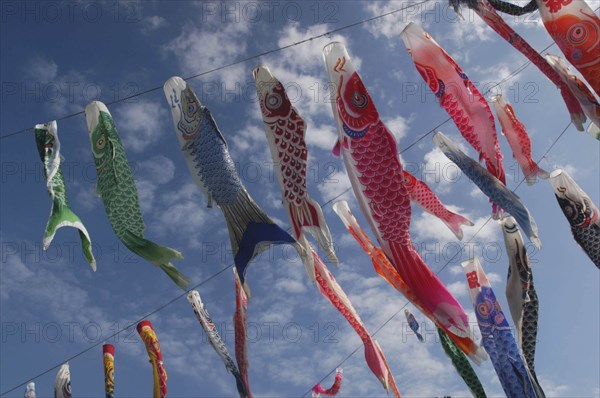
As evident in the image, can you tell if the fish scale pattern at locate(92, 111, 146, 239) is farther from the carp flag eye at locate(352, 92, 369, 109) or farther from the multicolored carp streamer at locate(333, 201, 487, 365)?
the multicolored carp streamer at locate(333, 201, 487, 365)

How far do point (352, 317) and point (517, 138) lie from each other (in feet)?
12.0

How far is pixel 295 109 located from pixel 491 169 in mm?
2187

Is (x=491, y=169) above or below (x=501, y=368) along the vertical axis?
above

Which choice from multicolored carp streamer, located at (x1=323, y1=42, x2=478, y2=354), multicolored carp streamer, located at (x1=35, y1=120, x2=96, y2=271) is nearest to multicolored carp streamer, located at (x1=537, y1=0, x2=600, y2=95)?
multicolored carp streamer, located at (x1=323, y1=42, x2=478, y2=354)

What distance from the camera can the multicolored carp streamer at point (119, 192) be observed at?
573 cm

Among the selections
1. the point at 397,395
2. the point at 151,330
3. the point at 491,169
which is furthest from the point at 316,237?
the point at 151,330

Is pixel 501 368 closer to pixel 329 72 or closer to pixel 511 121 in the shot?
pixel 511 121

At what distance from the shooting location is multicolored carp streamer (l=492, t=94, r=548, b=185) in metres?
6.61

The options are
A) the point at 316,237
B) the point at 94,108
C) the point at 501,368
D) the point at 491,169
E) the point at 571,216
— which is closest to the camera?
the point at 316,237

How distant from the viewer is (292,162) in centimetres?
553

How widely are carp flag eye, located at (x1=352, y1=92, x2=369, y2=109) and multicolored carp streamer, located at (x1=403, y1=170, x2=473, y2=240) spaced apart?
2024 mm

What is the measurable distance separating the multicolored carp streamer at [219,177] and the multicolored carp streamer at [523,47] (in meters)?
3.16

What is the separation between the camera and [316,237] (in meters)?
5.38

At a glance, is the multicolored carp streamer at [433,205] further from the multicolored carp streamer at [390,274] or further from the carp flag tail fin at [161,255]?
the carp flag tail fin at [161,255]
